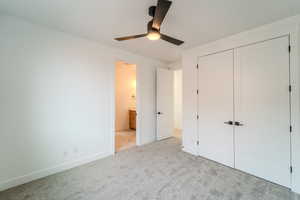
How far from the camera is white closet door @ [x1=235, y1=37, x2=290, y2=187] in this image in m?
2.10

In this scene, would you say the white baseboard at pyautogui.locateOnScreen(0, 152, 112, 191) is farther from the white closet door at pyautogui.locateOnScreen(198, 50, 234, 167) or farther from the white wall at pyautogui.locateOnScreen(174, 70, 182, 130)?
the white wall at pyautogui.locateOnScreen(174, 70, 182, 130)

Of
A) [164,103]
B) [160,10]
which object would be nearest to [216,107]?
[164,103]

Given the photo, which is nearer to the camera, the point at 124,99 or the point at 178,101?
the point at 124,99

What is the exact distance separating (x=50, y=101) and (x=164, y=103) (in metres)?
2.97

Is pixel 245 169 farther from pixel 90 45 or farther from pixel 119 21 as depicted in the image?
pixel 90 45

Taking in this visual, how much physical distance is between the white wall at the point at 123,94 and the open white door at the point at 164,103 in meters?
1.92

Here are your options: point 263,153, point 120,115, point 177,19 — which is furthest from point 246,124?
point 120,115

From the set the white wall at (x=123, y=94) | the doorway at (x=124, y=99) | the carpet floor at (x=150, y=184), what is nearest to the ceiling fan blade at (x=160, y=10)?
the carpet floor at (x=150, y=184)

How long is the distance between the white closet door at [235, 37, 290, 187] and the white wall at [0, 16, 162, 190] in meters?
2.70

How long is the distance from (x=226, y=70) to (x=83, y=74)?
2893 mm

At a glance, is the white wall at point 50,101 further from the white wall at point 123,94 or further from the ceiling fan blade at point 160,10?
the white wall at point 123,94

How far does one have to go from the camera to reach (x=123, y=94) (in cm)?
584

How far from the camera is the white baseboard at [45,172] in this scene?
2012 millimetres

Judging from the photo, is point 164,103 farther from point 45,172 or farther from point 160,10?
point 45,172
